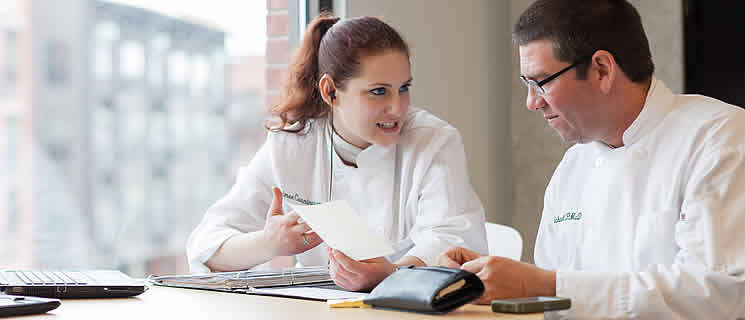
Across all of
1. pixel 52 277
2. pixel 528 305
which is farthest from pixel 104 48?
pixel 528 305

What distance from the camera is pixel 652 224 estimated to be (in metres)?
1.47

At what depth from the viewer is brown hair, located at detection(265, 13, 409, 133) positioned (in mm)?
2029

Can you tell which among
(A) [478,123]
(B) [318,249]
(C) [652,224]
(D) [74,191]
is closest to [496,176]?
(A) [478,123]

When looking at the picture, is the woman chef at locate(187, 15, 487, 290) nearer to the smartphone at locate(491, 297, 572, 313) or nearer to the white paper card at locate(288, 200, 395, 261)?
the white paper card at locate(288, 200, 395, 261)

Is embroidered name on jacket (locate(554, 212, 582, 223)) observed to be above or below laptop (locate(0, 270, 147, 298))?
above

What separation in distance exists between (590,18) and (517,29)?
0.55 feet

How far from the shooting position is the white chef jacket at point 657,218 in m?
1.28

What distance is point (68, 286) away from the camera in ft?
4.62

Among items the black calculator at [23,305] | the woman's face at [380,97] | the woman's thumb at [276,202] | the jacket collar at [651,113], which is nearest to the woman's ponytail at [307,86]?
the woman's face at [380,97]

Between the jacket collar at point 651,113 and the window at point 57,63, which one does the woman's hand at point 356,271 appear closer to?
the jacket collar at point 651,113

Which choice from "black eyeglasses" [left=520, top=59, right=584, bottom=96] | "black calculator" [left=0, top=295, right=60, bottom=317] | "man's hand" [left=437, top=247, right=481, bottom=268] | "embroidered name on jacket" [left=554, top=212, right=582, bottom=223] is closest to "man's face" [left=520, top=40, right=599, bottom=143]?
"black eyeglasses" [left=520, top=59, right=584, bottom=96]

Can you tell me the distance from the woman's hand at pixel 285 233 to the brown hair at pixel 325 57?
0.41 meters

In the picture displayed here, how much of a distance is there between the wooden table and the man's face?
517 mm

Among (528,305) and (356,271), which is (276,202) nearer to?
(356,271)
